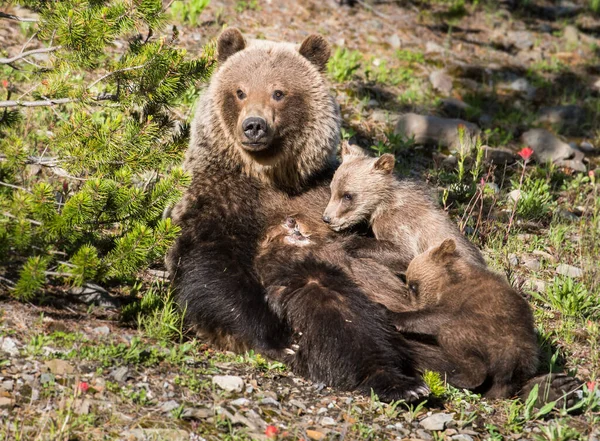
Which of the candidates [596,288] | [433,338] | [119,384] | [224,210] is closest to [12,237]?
[119,384]

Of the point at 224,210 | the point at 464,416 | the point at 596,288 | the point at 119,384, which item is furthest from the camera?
the point at 596,288

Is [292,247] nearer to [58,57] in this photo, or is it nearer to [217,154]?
[217,154]

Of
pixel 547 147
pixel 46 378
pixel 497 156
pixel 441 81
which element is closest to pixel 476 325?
pixel 46 378

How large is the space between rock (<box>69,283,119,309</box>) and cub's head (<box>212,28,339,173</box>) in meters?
1.60

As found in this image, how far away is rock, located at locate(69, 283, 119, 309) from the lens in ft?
19.1

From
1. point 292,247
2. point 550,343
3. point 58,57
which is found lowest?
point 550,343

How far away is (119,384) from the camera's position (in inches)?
192

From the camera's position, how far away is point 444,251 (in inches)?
231

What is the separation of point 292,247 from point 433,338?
1359mm

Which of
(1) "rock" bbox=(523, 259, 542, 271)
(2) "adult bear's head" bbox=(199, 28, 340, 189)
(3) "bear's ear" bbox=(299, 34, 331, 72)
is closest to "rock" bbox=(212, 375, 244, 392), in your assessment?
(2) "adult bear's head" bbox=(199, 28, 340, 189)

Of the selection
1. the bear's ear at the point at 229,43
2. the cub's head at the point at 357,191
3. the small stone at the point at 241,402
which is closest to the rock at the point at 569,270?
the cub's head at the point at 357,191

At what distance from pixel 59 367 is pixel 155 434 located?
2.78 ft

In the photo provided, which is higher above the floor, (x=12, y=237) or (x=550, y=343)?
(x=12, y=237)

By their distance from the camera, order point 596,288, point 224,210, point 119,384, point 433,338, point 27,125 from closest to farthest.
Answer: point 119,384 < point 433,338 < point 224,210 < point 596,288 < point 27,125
